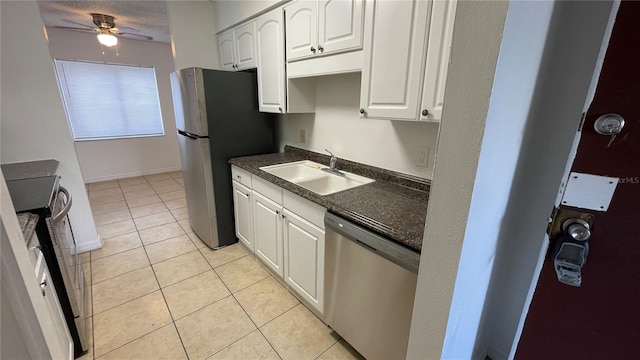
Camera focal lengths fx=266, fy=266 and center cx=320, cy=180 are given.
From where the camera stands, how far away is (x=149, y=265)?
7.66 ft

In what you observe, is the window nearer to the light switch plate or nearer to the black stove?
the black stove

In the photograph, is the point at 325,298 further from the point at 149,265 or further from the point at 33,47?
the point at 33,47

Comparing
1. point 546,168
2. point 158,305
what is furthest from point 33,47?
point 546,168

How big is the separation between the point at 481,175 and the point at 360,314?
0.98 meters

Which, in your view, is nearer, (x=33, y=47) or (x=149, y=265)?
(x=33, y=47)

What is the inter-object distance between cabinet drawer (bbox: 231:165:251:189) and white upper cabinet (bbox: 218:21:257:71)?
36.1 inches

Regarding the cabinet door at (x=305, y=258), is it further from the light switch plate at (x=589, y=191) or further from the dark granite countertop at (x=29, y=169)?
the dark granite countertop at (x=29, y=169)

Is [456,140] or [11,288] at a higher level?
[456,140]

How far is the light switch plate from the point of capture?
2.70ft

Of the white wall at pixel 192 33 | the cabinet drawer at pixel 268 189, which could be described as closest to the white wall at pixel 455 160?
the cabinet drawer at pixel 268 189

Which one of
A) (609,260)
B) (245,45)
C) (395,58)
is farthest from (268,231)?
(609,260)

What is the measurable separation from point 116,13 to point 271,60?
92.3 inches

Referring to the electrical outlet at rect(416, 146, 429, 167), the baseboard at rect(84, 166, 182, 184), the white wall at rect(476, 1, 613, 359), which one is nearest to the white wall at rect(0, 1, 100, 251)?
the baseboard at rect(84, 166, 182, 184)

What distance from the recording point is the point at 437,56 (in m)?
1.16
